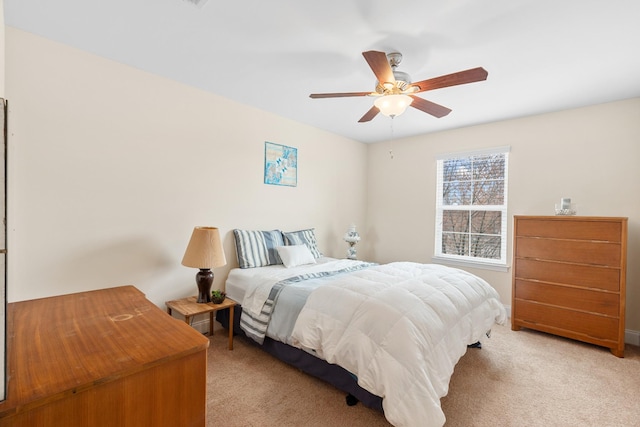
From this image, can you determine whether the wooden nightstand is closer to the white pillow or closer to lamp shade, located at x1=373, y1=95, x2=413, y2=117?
the white pillow

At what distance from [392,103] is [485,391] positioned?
2147 millimetres

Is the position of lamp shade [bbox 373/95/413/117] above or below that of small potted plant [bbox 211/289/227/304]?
above

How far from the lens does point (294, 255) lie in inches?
129

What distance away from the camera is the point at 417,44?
6.73ft

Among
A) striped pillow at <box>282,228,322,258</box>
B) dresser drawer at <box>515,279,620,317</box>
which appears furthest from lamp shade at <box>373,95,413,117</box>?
dresser drawer at <box>515,279,620,317</box>

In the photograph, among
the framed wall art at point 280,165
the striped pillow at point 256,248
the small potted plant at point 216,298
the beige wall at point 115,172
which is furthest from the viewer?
the framed wall art at point 280,165

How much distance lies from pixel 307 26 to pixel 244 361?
8.31 ft

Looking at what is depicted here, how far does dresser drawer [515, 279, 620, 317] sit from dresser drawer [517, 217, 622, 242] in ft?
1.66

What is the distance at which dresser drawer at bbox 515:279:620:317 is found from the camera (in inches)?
107

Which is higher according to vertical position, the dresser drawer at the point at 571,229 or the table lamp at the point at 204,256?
the dresser drawer at the point at 571,229

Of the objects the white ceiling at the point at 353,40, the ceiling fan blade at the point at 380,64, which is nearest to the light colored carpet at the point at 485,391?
the ceiling fan blade at the point at 380,64

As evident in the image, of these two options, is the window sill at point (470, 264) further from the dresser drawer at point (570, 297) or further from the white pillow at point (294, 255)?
the white pillow at point (294, 255)

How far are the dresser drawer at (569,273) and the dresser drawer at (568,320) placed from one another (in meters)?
0.27

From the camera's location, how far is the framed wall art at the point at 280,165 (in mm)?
3553
